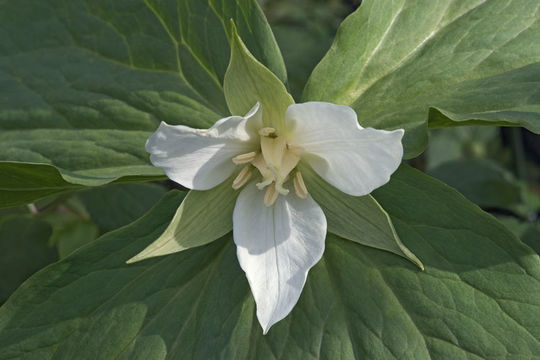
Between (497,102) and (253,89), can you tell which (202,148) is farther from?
(497,102)

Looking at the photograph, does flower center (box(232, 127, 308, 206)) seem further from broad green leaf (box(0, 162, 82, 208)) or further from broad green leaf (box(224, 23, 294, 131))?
broad green leaf (box(0, 162, 82, 208))

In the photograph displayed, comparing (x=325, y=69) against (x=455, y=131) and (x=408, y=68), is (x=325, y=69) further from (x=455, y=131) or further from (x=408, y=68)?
(x=455, y=131)

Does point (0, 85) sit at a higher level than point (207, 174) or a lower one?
higher

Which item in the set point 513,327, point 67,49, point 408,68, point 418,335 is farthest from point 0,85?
point 513,327

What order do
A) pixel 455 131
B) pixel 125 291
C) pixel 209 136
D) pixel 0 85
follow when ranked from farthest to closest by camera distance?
pixel 455 131 → pixel 0 85 → pixel 125 291 → pixel 209 136

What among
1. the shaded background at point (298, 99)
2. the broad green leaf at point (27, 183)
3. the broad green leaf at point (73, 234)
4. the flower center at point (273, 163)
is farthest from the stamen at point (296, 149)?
the broad green leaf at point (73, 234)

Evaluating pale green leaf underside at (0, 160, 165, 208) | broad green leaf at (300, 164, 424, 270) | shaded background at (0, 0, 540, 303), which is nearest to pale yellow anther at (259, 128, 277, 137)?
broad green leaf at (300, 164, 424, 270)

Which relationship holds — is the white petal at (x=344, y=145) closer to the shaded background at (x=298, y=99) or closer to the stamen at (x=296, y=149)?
the stamen at (x=296, y=149)
